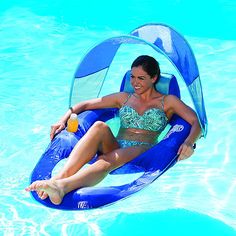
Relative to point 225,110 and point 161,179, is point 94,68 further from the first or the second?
point 225,110


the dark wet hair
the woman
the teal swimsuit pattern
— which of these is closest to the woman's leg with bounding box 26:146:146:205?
the woman

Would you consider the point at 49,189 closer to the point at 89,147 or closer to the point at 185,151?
the point at 89,147

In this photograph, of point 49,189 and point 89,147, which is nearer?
point 49,189

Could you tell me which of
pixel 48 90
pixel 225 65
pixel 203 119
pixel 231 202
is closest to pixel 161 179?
pixel 231 202

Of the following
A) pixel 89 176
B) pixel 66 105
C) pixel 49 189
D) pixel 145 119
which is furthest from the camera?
pixel 66 105

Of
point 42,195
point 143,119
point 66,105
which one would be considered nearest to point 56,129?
point 143,119

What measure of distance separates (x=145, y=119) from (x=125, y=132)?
21cm

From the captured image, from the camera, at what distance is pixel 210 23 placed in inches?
374

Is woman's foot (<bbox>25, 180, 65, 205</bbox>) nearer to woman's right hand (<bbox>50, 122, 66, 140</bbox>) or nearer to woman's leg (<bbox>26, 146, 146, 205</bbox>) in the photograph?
woman's leg (<bbox>26, 146, 146, 205</bbox>)

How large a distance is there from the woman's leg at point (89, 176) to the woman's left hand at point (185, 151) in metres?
0.38

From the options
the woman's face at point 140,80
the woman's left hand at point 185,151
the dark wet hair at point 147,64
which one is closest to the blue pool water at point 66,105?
the woman's left hand at point 185,151

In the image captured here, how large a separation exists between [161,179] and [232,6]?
5.43m

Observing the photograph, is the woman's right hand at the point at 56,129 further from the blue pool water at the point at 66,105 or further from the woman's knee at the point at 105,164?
the blue pool water at the point at 66,105

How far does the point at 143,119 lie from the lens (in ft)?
16.3
